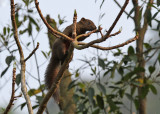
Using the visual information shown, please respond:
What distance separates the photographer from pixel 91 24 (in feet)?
6.75

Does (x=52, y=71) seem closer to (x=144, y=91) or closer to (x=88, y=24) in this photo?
(x=88, y=24)

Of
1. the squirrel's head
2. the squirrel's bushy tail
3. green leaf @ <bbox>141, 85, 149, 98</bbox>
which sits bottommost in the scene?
→ green leaf @ <bbox>141, 85, 149, 98</bbox>

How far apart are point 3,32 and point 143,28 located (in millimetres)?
1430

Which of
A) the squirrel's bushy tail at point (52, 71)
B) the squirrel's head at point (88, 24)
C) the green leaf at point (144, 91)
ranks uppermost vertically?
the squirrel's head at point (88, 24)

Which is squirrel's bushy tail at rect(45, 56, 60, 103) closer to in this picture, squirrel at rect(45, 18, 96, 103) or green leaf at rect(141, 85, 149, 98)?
squirrel at rect(45, 18, 96, 103)

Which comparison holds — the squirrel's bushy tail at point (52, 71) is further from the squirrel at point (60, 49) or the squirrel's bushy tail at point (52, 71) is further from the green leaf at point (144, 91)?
the green leaf at point (144, 91)

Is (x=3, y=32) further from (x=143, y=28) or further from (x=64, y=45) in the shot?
(x=143, y=28)

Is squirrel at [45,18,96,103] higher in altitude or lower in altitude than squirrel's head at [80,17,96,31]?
lower

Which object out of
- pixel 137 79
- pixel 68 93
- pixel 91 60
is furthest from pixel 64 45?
pixel 68 93

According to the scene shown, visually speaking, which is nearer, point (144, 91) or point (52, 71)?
point (52, 71)

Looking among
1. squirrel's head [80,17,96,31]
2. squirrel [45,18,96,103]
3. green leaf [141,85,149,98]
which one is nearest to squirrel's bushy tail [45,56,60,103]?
squirrel [45,18,96,103]

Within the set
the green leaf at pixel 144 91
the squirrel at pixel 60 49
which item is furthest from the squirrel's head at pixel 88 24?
the green leaf at pixel 144 91

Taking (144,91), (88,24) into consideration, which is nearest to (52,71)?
(88,24)

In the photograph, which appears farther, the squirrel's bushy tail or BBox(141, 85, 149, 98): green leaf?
BBox(141, 85, 149, 98): green leaf
